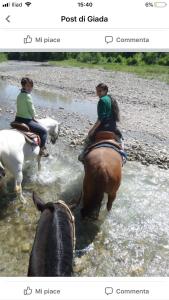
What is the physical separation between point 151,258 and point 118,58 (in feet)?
115

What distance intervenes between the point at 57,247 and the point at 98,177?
7.73 feet

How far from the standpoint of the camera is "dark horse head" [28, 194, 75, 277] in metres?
3.50

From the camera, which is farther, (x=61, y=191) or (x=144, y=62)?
(x=144, y=62)

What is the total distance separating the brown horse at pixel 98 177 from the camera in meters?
5.91

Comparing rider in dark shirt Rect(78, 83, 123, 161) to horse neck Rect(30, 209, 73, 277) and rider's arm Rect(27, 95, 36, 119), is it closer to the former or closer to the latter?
rider's arm Rect(27, 95, 36, 119)

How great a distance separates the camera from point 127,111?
15984mm

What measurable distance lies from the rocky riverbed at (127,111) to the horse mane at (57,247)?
608cm

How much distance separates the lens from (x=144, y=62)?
35438mm

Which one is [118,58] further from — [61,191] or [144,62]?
[61,191]
